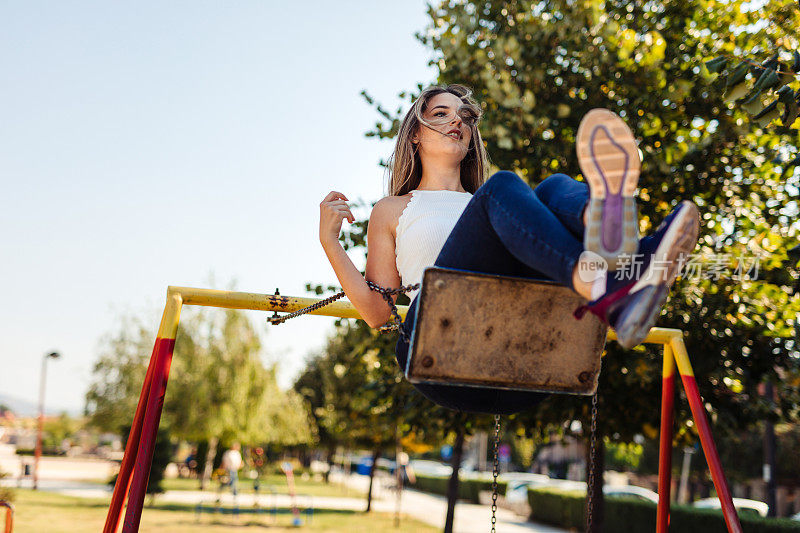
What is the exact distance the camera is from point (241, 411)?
21312mm

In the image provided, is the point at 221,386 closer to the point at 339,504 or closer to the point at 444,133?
the point at 339,504

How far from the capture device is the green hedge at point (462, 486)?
26258 mm

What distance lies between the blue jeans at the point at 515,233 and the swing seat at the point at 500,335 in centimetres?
8

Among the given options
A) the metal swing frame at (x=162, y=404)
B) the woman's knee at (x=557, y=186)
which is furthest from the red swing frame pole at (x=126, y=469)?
the woman's knee at (x=557, y=186)

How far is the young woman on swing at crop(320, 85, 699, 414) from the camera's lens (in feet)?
5.25

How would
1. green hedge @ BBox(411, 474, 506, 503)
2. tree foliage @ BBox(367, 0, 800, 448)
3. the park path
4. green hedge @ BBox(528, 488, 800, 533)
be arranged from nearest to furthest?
tree foliage @ BBox(367, 0, 800, 448) < green hedge @ BBox(528, 488, 800, 533) < the park path < green hedge @ BBox(411, 474, 506, 503)

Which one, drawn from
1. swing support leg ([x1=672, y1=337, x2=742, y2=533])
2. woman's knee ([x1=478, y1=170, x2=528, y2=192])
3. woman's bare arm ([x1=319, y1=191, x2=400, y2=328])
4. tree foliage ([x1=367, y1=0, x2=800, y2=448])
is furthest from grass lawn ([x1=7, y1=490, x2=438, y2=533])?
woman's knee ([x1=478, y1=170, x2=528, y2=192])

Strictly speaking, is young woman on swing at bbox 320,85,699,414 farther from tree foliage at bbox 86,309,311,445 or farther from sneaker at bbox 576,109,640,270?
tree foliage at bbox 86,309,311,445

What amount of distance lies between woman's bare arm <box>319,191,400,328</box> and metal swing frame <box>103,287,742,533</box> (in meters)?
0.37

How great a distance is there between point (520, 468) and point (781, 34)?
44680 mm

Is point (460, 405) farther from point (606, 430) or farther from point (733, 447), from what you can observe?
point (733, 447)

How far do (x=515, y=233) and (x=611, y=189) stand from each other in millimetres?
288

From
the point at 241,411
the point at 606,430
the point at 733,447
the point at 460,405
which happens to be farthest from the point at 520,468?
the point at 460,405

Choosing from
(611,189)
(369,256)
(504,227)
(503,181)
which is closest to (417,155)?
(369,256)
